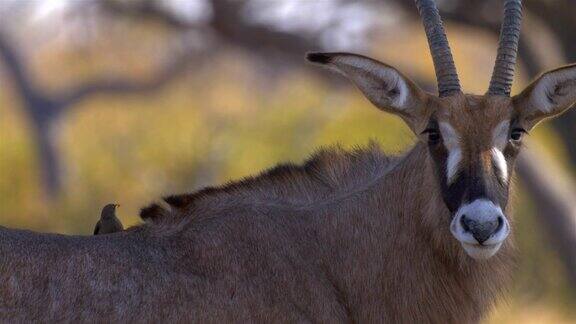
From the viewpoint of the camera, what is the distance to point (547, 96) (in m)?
10.1

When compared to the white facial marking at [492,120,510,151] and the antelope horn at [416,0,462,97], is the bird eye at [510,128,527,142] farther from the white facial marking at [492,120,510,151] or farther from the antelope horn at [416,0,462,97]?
the antelope horn at [416,0,462,97]

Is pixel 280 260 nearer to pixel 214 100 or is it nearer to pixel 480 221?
pixel 480 221

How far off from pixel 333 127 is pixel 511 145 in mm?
20868

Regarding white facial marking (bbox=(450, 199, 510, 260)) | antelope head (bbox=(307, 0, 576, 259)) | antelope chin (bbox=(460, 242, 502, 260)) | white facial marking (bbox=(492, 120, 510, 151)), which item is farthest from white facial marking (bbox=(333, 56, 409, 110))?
antelope chin (bbox=(460, 242, 502, 260))

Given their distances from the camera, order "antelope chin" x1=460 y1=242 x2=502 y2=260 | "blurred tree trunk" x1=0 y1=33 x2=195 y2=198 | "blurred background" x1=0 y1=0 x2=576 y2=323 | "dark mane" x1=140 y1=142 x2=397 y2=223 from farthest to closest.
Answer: "blurred tree trunk" x1=0 y1=33 x2=195 y2=198
"blurred background" x1=0 y1=0 x2=576 y2=323
"dark mane" x1=140 y1=142 x2=397 y2=223
"antelope chin" x1=460 y1=242 x2=502 y2=260

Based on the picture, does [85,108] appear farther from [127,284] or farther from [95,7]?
[127,284]

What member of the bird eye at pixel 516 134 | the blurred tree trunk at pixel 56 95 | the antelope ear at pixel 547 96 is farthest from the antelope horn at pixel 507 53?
the blurred tree trunk at pixel 56 95

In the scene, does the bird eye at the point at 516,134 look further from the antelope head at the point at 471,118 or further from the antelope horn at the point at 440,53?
the antelope horn at the point at 440,53

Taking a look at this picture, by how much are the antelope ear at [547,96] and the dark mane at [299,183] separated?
118 cm

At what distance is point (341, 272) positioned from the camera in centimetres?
1009

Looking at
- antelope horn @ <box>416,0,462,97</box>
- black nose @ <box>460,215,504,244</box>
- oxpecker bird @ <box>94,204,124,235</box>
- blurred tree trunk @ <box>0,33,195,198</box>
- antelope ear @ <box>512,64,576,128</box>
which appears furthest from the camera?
blurred tree trunk @ <box>0,33,195,198</box>

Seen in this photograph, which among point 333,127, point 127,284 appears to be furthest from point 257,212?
point 333,127

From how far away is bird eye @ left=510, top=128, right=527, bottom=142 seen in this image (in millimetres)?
9750

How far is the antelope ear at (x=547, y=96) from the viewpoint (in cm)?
995
